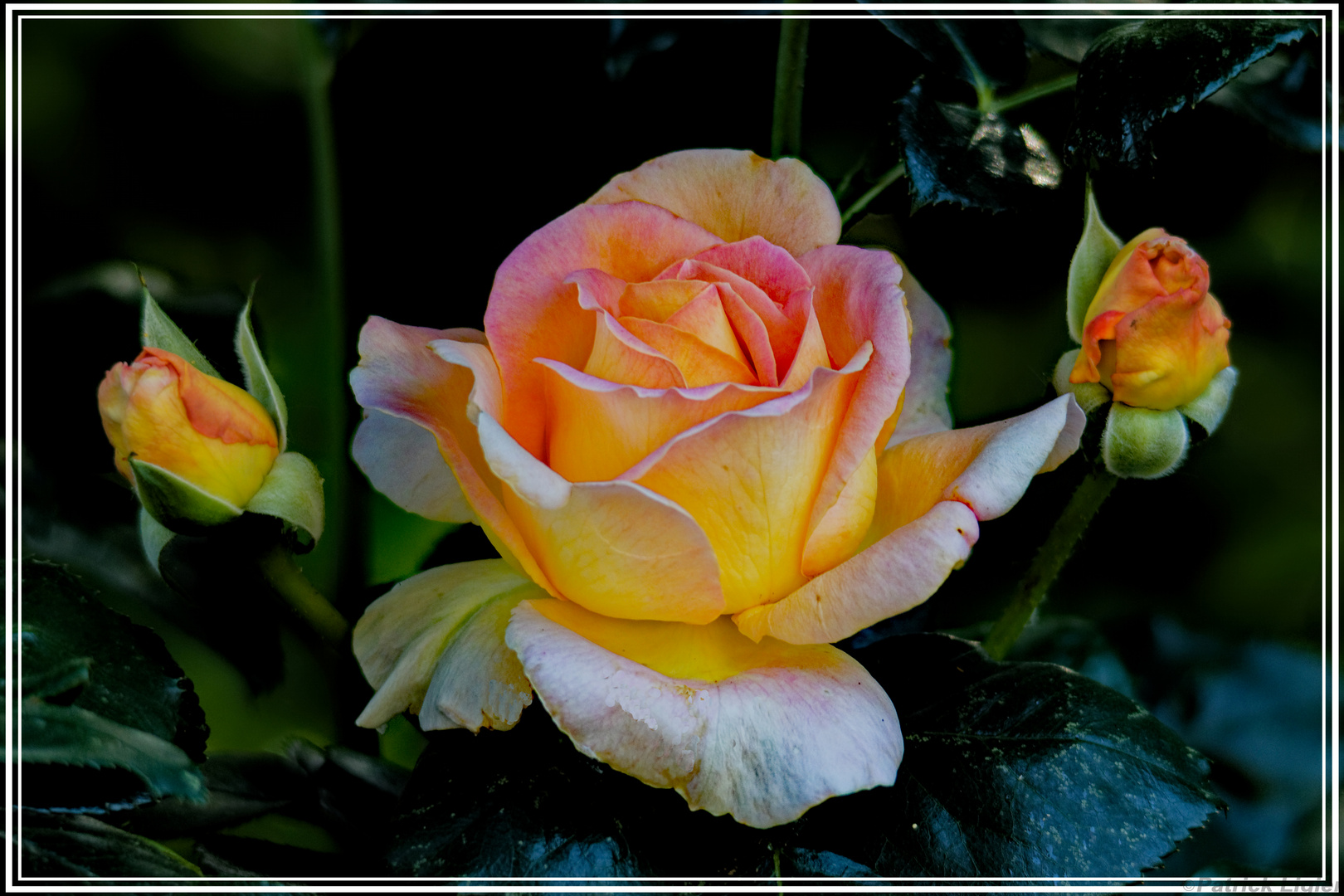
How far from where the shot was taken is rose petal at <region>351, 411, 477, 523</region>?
0.40 m

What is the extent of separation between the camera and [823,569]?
0.35 m

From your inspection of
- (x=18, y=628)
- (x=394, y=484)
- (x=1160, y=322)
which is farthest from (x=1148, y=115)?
(x=18, y=628)

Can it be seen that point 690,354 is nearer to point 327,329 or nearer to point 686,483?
point 686,483

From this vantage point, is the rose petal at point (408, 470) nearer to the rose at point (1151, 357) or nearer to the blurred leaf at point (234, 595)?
the blurred leaf at point (234, 595)

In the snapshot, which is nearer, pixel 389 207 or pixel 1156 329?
pixel 1156 329

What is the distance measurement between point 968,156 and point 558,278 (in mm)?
227

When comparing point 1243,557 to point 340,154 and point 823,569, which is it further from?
point 340,154

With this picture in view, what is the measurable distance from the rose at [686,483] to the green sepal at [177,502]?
0.06m

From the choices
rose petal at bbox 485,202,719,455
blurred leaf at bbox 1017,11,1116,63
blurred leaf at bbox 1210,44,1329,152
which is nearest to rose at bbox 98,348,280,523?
rose petal at bbox 485,202,719,455

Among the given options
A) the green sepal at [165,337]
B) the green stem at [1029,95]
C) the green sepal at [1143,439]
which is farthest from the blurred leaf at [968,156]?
the green sepal at [165,337]

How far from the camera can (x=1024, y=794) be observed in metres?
0.36

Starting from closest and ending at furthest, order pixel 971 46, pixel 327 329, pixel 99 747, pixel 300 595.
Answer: pixel 99 747
pixel 300 595
pixel 971 46
pixel 327 329

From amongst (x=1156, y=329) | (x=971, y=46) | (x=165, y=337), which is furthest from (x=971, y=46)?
(x=165, y=337)

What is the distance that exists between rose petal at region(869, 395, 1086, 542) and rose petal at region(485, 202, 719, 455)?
0.12 m
